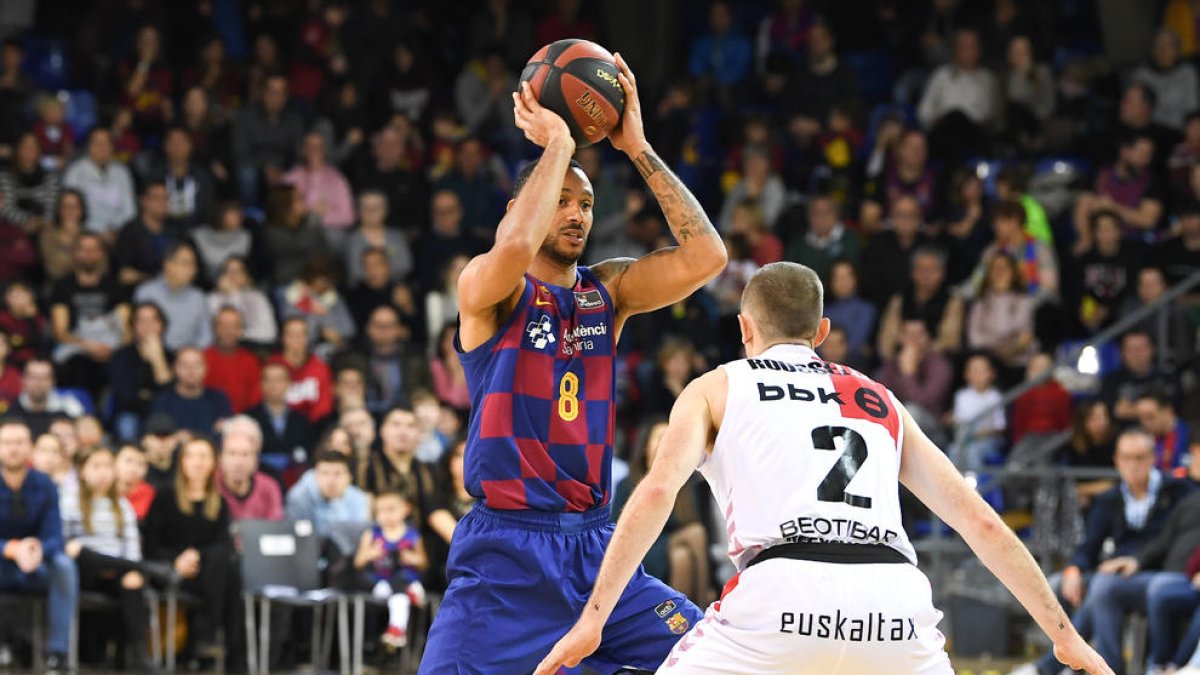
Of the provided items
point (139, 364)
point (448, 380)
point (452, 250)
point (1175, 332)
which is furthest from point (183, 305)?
point (1175, 332)

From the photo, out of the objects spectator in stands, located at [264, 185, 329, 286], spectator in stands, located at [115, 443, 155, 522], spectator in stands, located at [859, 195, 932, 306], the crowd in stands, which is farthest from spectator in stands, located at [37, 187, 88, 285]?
spectator in stands, located at [859, 195, 932, 306]

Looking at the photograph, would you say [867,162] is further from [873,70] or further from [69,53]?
[69,53]

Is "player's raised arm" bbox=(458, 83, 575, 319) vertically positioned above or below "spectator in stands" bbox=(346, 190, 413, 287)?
below

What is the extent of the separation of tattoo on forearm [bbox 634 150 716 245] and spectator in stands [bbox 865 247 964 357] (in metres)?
8.88

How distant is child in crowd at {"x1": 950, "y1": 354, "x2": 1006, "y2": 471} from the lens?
45.1 feet

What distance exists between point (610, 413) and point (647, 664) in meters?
0.85

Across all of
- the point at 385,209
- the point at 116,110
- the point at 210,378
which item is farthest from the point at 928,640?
the point at 116,110

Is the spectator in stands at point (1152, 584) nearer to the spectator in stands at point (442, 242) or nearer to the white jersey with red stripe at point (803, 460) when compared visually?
the white jersey with red stripe at point (803, 460)

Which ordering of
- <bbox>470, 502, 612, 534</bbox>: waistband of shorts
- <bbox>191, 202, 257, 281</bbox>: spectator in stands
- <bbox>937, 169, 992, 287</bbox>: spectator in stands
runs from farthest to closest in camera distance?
<bbox>191, 202, 257, 281</bbox>: spectator in stands < <bbox>937, 169, 992, 287</bbox>: spectator in stands < <bbox>470, 502, 612, 534</bbox>: waistband of shorts

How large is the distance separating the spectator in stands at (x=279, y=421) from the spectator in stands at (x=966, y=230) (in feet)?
18.8

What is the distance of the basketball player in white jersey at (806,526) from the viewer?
4883 millimetres

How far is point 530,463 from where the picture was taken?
5.83 metres

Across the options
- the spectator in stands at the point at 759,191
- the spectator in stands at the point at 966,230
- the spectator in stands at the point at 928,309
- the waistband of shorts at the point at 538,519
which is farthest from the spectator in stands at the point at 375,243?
the waistband of shorts at the point at 538,519

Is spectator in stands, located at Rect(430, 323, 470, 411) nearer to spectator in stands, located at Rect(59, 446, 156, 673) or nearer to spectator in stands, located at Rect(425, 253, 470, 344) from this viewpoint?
spectator in stands, located at Rect(425, 253, 470, 344)
